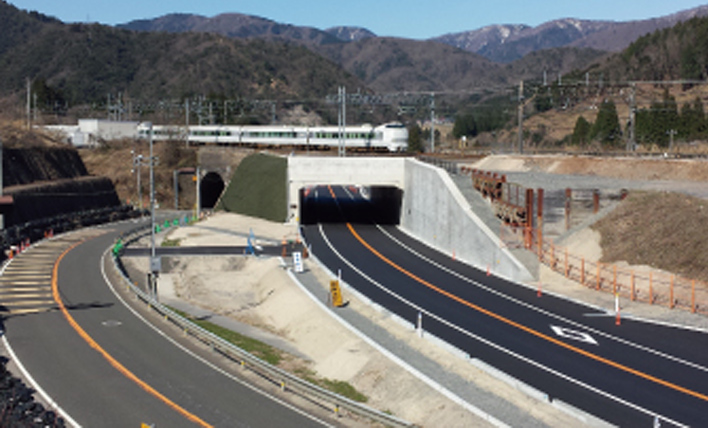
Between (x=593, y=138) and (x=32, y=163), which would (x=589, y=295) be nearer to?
(x=32, y=163)

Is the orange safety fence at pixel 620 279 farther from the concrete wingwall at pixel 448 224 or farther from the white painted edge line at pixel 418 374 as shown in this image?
the white painted edge line at pixel 418 374

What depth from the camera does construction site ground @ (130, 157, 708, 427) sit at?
21516 mm

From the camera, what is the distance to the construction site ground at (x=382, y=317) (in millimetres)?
21516

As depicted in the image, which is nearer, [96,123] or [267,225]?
[267,225]

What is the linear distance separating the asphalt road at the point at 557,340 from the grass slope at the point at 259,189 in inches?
821

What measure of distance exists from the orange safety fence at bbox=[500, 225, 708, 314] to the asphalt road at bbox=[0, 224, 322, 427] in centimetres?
Result: 1853

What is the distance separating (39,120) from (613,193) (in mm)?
97657

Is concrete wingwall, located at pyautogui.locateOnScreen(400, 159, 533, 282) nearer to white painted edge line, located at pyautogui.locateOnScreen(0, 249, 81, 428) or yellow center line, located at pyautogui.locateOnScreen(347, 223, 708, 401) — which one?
yellow center line, located at pyautogui.locateOnScreen(347, 223, 708, 401)

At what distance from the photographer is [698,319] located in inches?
1169

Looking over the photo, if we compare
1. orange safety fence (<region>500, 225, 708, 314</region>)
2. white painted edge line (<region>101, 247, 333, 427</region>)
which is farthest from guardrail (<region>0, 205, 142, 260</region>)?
orange safety fence (<region>500, 225, 708, 314</region>)

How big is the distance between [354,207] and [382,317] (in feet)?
152

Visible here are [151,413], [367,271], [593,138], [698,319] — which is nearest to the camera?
[151,413]

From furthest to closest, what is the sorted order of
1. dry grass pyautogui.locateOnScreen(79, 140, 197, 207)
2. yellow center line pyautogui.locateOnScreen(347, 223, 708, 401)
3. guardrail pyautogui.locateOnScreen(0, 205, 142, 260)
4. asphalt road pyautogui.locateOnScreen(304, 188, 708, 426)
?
1. dry grass pyautogui.locateOnScreen(79, 140, 197, 207)
2. guardrail pyautogui.locateOnScreen(0, 205, 142, 260)
3. yellow center line pyautogui.locateOnScreen(347, 223, 708, 401)
4. asphalt road pyautogui.locateOnScreen(304, 188, 708, 426)

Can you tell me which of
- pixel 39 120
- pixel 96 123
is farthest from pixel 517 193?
pixel 39 120
